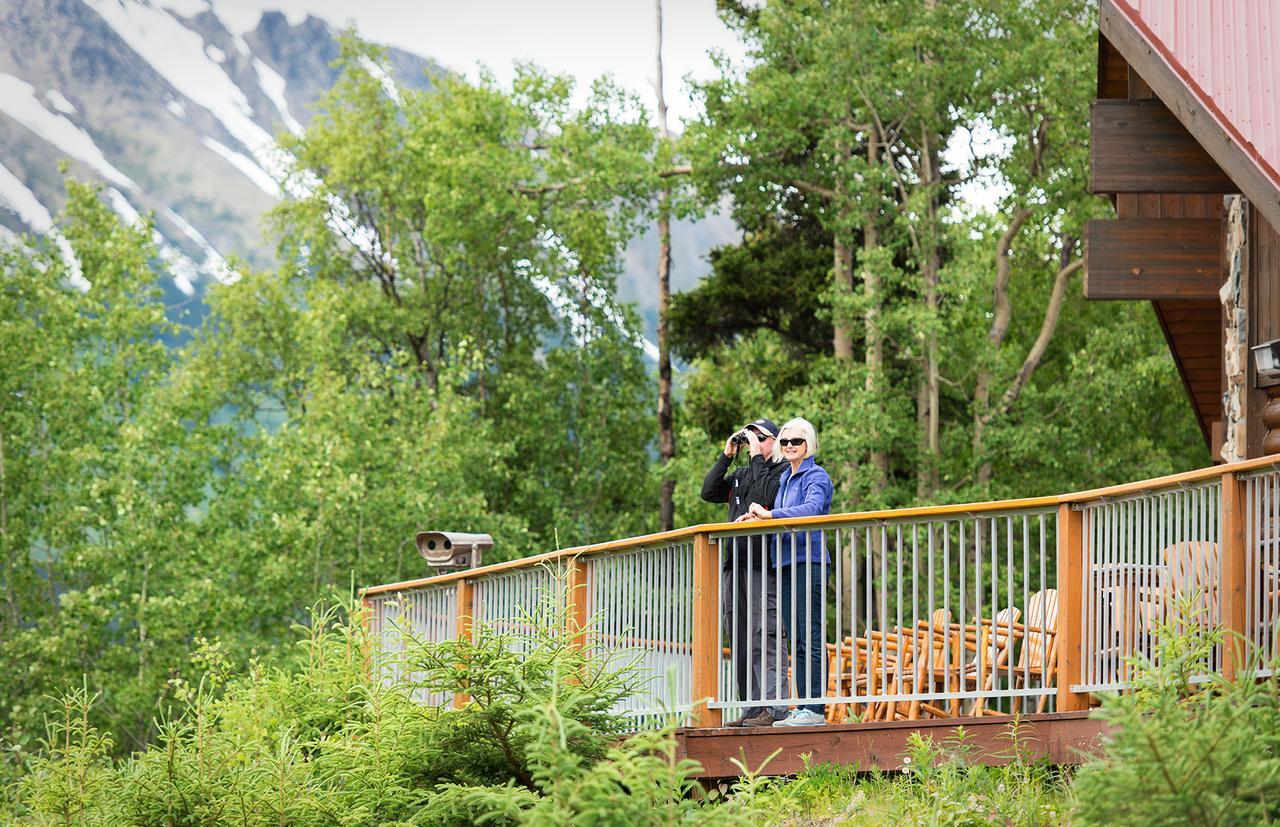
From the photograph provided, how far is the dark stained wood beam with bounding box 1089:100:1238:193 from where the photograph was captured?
10.4 meters

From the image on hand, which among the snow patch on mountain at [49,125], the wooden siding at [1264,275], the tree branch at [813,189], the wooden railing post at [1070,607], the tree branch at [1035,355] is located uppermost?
the snow patch on mountain at [49,125]

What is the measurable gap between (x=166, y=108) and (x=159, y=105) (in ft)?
3.32

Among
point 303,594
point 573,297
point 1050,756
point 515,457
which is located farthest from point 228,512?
point 1050,756

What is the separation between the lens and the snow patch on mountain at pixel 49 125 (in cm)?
8750

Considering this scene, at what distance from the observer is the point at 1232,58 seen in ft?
29.1

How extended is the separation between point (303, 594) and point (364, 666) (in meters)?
Answer: 17.3

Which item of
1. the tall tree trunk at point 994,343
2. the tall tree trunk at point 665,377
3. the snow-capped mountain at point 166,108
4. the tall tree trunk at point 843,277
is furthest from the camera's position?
the snow-capped mountain at point 166,108

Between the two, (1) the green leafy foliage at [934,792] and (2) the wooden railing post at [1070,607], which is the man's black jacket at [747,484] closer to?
(1) the green leafy foliage at [934,792]

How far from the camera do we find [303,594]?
25.2 metres

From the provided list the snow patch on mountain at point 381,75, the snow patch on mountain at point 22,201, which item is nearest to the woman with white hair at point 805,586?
the snow patch on mountain at point 381,75

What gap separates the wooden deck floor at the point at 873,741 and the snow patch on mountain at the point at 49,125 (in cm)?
8805

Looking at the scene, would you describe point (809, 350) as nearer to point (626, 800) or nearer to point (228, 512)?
point (228, 512)

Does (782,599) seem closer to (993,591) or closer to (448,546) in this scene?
(993,591)

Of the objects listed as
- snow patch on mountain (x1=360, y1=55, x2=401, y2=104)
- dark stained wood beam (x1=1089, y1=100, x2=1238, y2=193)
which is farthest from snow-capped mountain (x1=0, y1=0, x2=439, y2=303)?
dark stained wood beam (x1=1089, y1=100, x2=1238, y2=193)
